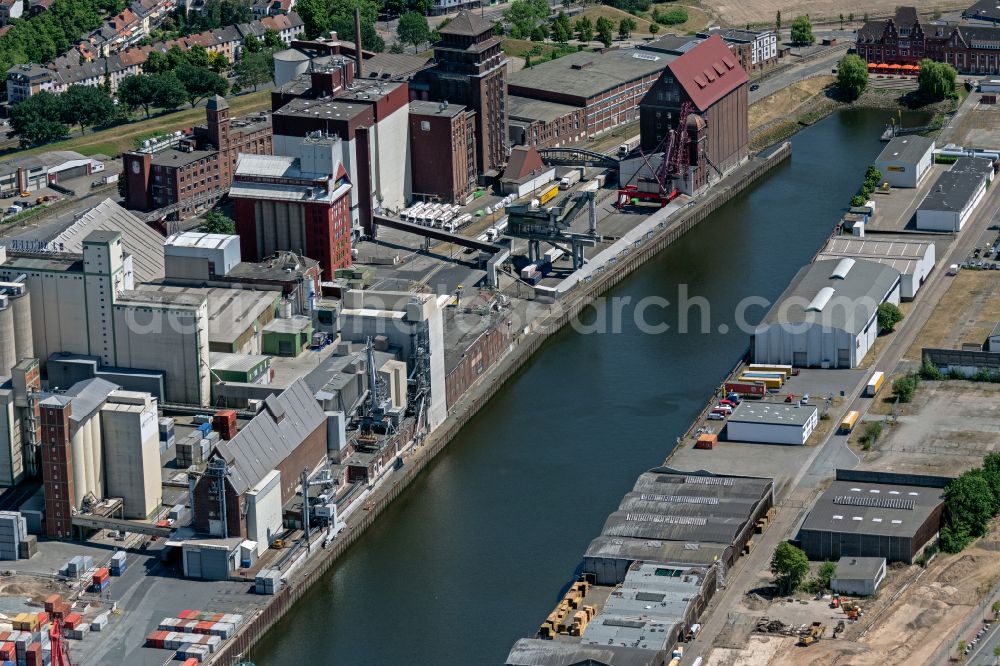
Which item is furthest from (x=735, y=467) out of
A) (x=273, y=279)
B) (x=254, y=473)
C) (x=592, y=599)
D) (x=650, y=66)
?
(x=650, y=66)

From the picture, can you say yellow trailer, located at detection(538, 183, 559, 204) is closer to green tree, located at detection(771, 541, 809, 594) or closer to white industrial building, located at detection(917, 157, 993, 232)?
white industrial building, located at detection(917, 157, 993, 232)

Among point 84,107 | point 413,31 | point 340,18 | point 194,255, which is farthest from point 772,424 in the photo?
point 340,18

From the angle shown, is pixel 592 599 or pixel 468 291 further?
pixel 468 291

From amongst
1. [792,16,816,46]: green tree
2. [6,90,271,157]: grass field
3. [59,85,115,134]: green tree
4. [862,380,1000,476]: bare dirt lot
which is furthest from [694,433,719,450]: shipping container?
[792,16,816,46]: green tree

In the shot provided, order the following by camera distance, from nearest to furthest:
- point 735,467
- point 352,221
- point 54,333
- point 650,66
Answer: point 735,467
point 54,333
point 352,221
point 650,66

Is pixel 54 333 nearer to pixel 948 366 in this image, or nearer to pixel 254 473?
pixel 254 473
